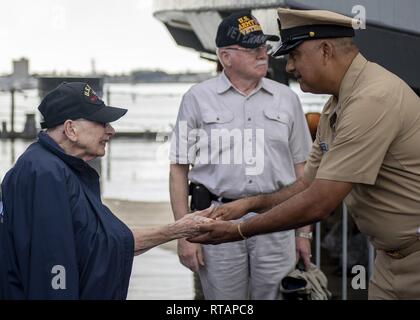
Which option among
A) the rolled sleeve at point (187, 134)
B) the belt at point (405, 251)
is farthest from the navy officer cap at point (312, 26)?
the rolled sleeve at point (187, 134)

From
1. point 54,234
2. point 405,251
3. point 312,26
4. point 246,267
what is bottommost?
point 246,267

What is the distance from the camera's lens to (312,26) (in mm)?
4371

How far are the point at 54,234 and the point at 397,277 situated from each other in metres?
1.48

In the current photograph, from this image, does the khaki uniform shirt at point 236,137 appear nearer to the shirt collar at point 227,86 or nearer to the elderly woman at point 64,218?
the shirt collar at point 227,86

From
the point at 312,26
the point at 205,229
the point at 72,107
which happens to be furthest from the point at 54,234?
the point at 312,26

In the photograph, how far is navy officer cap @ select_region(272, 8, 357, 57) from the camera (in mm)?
4301

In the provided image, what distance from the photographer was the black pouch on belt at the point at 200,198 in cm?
575

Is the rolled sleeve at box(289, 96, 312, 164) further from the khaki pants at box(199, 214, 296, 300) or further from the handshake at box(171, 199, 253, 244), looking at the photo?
the handshake at box(171, 199, 253, 244)

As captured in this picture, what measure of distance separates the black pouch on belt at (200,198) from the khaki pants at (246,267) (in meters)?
0.23

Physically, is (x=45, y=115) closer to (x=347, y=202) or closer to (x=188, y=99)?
(x=347, y=202)

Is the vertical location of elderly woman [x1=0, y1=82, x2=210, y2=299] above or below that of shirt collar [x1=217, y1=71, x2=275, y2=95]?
below

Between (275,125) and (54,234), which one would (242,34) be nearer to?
(275,125)

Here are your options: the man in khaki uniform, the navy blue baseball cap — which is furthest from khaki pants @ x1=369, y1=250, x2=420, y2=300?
the navy blue baseball cap
